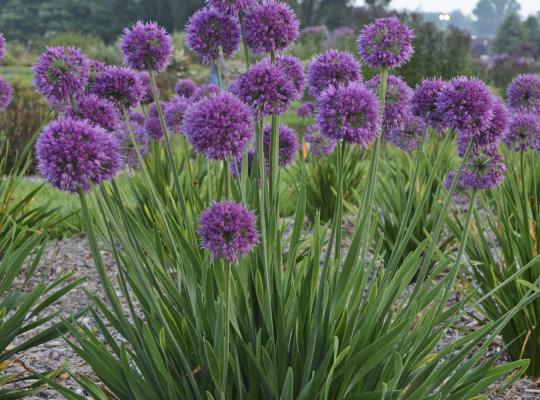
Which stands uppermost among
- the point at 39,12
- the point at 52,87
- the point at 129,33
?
the point at 129,33

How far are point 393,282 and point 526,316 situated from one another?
127 centimetres

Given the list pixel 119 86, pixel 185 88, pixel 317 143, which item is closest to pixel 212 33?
pixel 119 86

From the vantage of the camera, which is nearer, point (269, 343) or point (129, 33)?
point (269, 343)

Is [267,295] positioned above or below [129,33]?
below

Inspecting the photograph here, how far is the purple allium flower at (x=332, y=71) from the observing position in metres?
2.35

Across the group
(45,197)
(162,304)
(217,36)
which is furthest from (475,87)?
(45,197)

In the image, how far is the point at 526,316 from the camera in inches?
131

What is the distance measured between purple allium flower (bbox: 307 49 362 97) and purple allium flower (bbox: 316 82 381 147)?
35 cm

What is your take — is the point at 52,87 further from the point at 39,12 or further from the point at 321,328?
the point at 39,12

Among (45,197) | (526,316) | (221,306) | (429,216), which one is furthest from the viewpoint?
(45,197)

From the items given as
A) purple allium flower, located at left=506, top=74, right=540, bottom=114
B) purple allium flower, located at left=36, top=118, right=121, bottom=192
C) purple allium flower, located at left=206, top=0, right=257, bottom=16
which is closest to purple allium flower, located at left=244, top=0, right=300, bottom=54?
purple allium flower, located at left=206, top=0, right=257, bottom=16

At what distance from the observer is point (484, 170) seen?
271 centimetres

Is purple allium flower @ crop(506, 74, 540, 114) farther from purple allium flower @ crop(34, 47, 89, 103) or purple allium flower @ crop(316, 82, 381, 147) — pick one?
purple allium flower @ crop(34, 47, 89, 103)

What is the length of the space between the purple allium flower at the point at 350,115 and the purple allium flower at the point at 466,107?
305 mm
